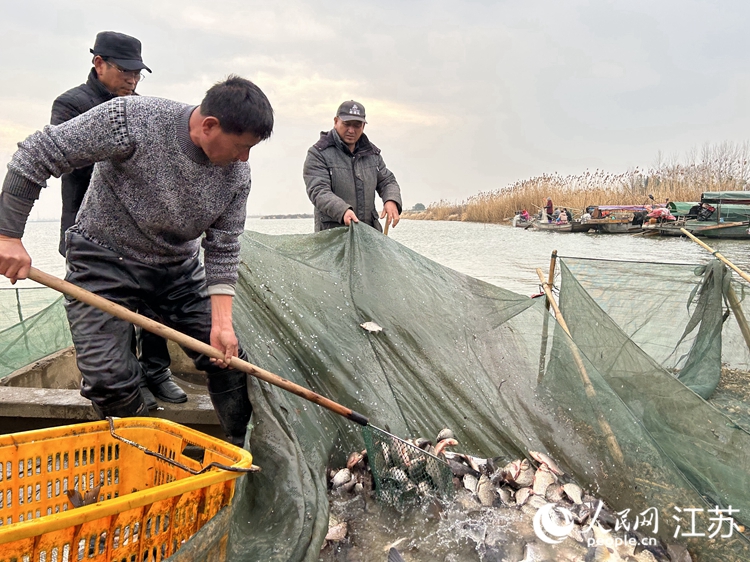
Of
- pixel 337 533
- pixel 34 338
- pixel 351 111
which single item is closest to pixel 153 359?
pixel 337 533

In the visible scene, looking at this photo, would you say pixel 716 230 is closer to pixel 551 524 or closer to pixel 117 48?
pixel 551 524

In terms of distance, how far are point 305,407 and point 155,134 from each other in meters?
1.41

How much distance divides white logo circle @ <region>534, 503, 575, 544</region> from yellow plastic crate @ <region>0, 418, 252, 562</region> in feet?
4.69

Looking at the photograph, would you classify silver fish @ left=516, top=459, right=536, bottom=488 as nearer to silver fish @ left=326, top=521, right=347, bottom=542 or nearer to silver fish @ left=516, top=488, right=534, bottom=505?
silver fish @ left=516, top=488, right=534, bottom=505

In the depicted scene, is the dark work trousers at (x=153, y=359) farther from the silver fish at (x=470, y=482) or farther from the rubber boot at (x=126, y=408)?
the silver fish at (x=470, y=482)

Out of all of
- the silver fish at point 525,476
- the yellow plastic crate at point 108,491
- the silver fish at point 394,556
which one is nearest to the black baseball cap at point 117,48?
the yellow plastic crate at point 108,491

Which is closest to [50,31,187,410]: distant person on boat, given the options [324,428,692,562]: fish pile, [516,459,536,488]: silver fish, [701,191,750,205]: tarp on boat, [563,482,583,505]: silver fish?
[324,428,692,562]: fish pile

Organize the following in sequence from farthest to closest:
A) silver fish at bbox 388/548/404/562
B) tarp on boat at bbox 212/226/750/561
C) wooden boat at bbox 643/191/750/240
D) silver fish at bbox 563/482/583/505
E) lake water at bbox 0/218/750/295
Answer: wooden boat at bbox 643/191/750/240, lake water at bbox 0/218/750/295, silver fish at bbox 563/482/583/505, tarp on boat at bbox 212/226/750/561, silver fish at bbox 388/548/404/562

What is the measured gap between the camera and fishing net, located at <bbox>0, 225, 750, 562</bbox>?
7.07ft

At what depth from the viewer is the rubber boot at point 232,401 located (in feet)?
7.77

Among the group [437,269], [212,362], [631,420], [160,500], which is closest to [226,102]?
[212,362]

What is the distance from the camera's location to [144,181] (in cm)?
209

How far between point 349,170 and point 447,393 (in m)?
2.36

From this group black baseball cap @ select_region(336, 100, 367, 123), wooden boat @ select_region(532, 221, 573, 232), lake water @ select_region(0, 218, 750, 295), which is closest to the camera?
black baseball cap @ select_region(336, 100, 367, 123)
